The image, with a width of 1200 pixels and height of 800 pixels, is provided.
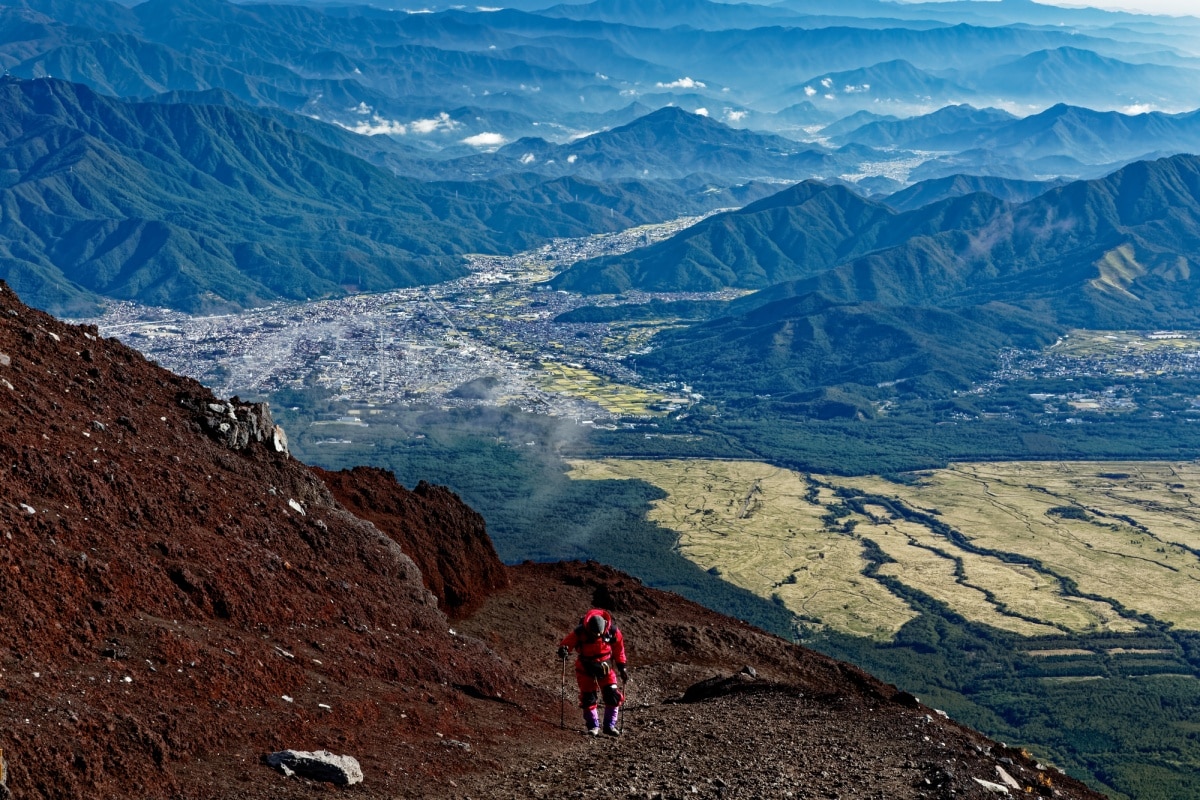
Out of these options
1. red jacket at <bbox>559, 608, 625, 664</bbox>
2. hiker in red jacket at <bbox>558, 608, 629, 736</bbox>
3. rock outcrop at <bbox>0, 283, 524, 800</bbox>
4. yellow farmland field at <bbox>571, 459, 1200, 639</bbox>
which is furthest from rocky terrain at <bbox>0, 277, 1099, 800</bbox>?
yellow farmland field at <bbox>571, 459, 1200, 639</bbox>

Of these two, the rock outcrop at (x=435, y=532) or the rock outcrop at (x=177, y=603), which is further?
the rock outcrop at (x=435, y=532)

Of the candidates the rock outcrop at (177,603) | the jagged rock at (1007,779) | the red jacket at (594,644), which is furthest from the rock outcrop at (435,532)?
the jagged rock at (1007,779)

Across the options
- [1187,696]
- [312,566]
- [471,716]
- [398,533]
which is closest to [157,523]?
[312,566]

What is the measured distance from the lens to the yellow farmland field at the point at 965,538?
11450cm

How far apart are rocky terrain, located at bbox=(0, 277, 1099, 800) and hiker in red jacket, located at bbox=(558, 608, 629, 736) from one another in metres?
0.78

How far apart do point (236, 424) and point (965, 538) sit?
11454 centimetres

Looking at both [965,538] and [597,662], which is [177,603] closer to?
[597,662]

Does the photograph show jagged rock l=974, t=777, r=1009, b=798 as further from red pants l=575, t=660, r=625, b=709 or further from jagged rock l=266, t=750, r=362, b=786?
jagged rock l=266, t=750, r=362, b=786

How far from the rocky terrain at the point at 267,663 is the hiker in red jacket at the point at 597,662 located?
2.55 feet

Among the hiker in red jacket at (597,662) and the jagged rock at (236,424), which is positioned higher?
the jagged rock at (236,424)

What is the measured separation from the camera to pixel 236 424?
35.0 m

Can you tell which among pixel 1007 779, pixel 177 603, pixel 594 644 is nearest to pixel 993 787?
pixel 1007 779

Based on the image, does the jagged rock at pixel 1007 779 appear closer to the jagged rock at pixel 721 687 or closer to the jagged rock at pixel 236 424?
the jagged rock at pixel 721 687

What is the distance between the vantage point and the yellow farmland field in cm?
11450
